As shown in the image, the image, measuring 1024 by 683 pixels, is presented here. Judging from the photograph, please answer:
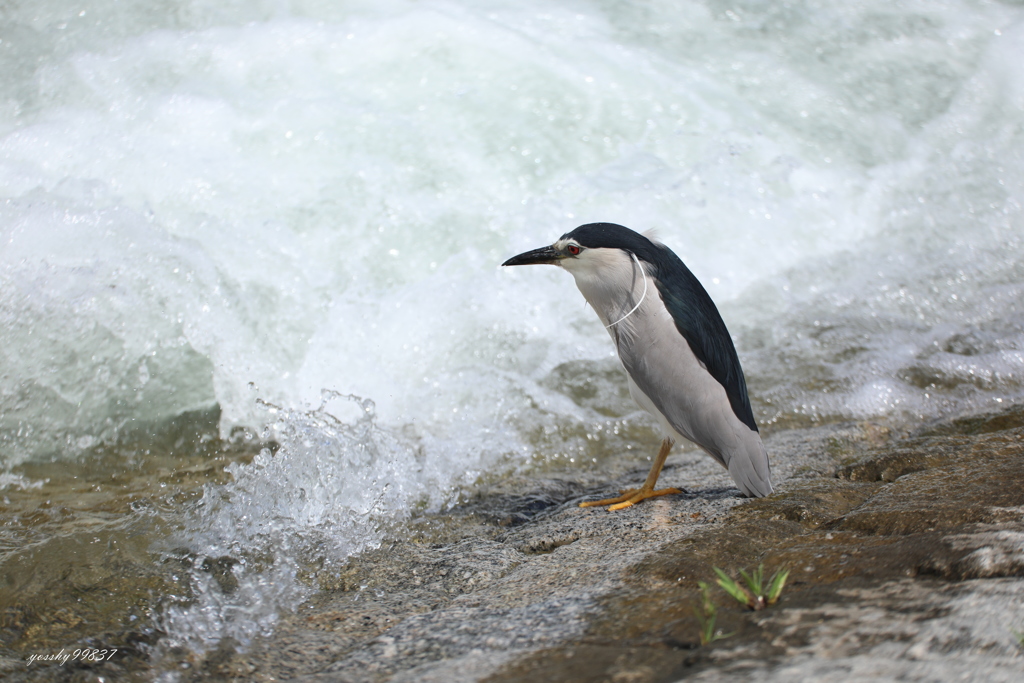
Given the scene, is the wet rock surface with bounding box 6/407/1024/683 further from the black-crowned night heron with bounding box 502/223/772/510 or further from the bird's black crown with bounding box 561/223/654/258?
the bird's black crown with bounding box 561/223/654/258

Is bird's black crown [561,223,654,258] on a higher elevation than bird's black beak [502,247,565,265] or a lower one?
higher

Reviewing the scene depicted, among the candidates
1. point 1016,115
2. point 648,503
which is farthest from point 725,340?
point 1016,115

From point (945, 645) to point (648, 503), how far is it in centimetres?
130

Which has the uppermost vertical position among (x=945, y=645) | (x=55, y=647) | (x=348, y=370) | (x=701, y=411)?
(x=945, y=645)

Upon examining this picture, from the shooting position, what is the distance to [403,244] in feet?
15.9

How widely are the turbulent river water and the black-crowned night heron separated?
94 cm

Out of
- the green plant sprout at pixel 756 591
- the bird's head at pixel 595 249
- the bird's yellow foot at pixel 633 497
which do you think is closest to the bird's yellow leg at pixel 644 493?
the bird's yellow foot at pixel 633 497

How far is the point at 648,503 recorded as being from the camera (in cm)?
253

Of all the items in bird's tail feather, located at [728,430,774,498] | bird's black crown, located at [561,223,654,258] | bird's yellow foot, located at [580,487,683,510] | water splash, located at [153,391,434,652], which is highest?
bird's black crown, located at [561,223,654,258]

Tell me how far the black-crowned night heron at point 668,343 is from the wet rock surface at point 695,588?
197 mm

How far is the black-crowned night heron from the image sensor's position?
8.13 ft

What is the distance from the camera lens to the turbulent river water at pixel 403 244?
2.87m

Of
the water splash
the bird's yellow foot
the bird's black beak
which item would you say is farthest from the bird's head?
the water splash

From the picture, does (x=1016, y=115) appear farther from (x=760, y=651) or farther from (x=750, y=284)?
(x=760, y=651)
